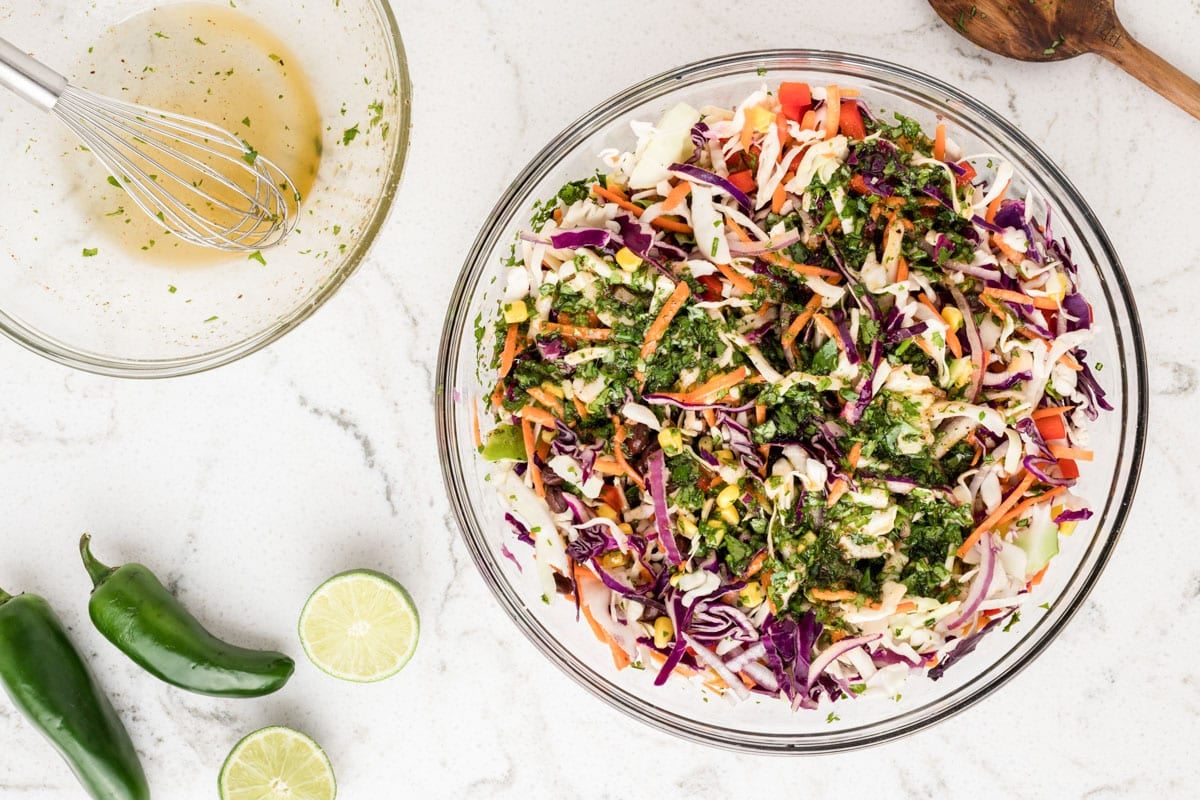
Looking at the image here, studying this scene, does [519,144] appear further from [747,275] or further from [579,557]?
[579,557]

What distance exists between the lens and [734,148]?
6.56ft

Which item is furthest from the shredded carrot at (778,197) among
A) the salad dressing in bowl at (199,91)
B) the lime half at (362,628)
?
the lime half at (362,628)

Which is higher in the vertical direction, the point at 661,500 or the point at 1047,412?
the point at 1047,412

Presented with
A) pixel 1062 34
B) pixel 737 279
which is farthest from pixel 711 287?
pixel 1062 34

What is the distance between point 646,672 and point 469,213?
1332 millimetres

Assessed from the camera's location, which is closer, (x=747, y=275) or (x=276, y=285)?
(x=747, y=275)

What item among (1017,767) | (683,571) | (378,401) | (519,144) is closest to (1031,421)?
(683,571)

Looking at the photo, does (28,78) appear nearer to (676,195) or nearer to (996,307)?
(676,195)

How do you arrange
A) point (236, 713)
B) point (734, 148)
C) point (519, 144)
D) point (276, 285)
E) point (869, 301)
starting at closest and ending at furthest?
point (869, 301) → point (734, 148) → point (276, 285) → point (519, 144) → point (236, 713)

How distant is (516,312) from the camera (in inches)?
80.0

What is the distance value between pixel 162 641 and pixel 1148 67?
310cm

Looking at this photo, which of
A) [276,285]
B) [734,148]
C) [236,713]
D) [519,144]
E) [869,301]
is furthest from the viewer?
[236,713]

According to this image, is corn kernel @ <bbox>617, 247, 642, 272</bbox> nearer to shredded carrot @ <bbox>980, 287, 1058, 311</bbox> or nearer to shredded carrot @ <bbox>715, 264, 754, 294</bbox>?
shredded carrot @ <bbox>715, 264, 754, 294</bbox>

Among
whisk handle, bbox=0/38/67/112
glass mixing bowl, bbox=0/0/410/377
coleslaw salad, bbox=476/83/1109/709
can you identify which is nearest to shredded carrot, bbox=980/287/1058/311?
coleslaw salad, bbox=476/83/1109/709
